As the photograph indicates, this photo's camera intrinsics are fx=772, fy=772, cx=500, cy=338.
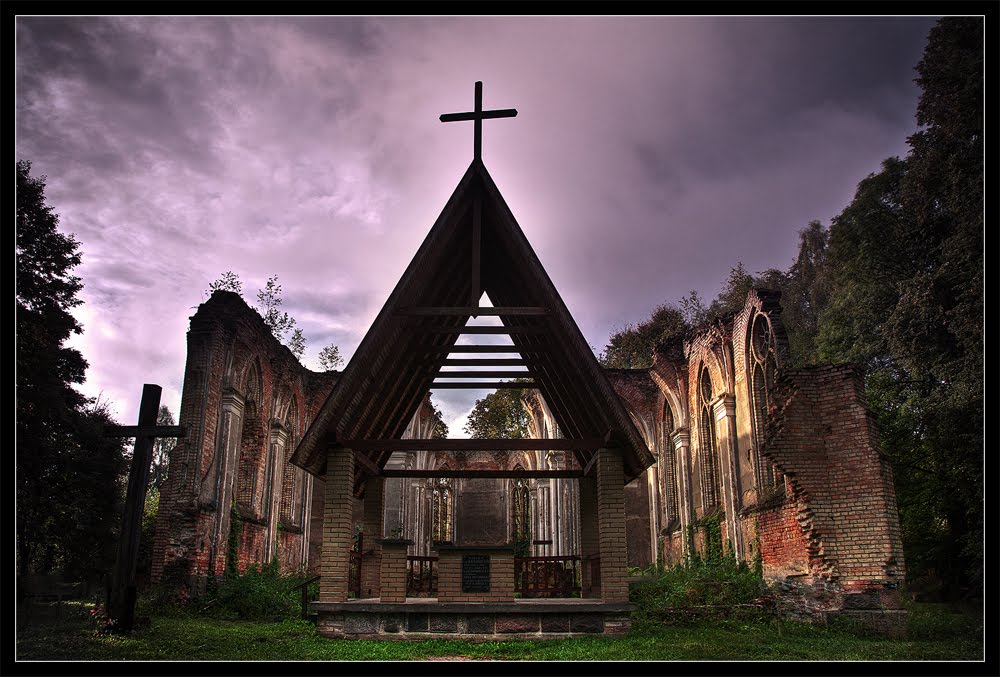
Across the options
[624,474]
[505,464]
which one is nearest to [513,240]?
[624,474]

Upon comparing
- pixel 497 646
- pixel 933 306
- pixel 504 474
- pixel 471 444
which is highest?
pixel 933 306

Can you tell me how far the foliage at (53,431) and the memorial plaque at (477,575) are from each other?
582cm

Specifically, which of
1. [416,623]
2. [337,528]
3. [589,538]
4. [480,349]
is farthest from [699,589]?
[337,528]

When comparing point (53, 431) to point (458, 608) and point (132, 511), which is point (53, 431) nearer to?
point (132, 511)

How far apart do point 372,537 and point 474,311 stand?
5.98 metres

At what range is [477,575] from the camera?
1149 cm

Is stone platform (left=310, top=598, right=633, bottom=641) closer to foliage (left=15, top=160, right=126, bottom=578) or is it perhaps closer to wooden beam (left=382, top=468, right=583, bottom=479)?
wooden beam (left=382, top=468, right=583, bottom=479)

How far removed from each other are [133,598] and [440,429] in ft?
109

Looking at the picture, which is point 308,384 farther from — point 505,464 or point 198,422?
point 505,464

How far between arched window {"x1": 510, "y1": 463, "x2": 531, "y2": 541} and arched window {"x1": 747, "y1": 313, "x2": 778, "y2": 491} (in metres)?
17.2

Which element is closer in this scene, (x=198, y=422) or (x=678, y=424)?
(x=198, y=422)

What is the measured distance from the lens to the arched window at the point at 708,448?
22922mm

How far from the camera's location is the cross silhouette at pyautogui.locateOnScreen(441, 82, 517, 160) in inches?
453

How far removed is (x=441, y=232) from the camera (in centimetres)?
1096
